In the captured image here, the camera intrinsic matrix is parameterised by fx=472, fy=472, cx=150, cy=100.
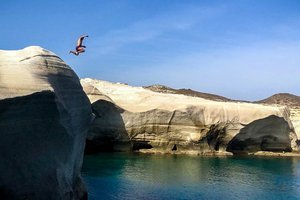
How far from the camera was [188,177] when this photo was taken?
3369 cm

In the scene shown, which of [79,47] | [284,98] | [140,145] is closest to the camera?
[79,47]

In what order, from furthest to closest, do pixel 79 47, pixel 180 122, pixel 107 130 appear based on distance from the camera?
1. pixel 180 122
2. pixel 107 130
3. pixel 79 47

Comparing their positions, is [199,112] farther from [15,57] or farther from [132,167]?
[15,57]

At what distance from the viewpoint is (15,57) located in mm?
18172

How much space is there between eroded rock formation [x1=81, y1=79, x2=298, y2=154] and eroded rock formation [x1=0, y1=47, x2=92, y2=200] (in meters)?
27.3

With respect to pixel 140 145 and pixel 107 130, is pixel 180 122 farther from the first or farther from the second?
pixel 107 130

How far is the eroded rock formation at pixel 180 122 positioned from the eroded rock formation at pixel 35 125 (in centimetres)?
2734

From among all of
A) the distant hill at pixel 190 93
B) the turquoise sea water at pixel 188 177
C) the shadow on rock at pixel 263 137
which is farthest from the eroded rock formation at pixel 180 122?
the distant hill at pixel 190 93

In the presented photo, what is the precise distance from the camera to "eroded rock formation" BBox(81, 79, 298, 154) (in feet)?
158

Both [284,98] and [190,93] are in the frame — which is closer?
[190,93]

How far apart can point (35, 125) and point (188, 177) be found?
18717 mm

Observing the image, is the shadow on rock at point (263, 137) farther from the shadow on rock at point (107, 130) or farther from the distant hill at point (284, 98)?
the distant hill at point (284, 98)

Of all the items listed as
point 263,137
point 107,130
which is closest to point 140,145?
point 107,130

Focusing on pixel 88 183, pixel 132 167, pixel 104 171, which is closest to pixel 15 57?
pixel 88 183
